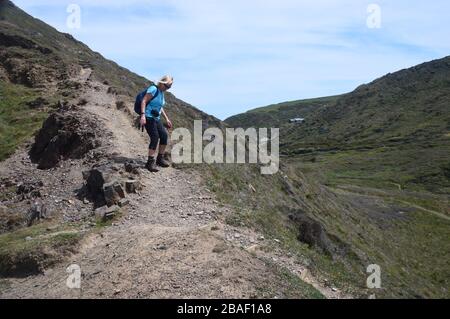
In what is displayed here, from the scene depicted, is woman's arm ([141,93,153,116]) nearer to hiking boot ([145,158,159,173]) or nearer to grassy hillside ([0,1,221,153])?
hiking boot ([145,158,159,173])

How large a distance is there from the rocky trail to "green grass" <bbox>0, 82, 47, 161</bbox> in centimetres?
878

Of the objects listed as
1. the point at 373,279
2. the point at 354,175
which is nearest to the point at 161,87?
the point at 373,279

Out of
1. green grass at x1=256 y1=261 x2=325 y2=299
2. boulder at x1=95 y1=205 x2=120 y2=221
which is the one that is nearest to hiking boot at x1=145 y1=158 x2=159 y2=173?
boulder at x1=95 y1=205 x2=120 y2=221

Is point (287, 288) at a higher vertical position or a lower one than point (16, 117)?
lower

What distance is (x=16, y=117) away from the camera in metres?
30.5

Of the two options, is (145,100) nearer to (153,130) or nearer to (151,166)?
(153,130)

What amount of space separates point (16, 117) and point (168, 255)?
21956 millimetres

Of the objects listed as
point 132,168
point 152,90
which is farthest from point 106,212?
point 152,90

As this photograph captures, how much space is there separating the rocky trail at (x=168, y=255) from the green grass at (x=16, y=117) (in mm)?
8784

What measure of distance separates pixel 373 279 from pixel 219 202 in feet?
19.3

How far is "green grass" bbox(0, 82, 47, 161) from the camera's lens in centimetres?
2612

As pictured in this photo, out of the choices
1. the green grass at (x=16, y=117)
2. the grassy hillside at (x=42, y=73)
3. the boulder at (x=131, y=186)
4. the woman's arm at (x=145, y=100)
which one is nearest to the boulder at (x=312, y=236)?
the boulder at (x=131, y=186)

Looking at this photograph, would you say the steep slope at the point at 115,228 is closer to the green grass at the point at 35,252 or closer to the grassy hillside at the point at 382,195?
the green grass at the point at 35,252
